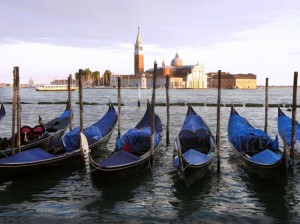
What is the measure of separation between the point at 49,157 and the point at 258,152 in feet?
17.2

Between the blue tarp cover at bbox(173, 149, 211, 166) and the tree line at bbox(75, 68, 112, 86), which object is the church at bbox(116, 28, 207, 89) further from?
the blue tarp cover at bbox(173, 149, 211, 166)

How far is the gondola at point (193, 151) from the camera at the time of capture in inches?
305

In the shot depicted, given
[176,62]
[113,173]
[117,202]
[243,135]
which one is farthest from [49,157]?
[176,62]

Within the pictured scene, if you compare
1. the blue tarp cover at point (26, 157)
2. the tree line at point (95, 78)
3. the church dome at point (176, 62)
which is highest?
the church dome at point (176, 62)

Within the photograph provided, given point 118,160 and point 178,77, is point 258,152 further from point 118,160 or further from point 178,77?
point 178,77

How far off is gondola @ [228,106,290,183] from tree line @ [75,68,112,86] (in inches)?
4140

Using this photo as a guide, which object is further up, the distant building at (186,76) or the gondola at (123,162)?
the distant building at (186,76)

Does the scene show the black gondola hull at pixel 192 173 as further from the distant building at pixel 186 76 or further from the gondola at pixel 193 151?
the distant building at pixel 186 76

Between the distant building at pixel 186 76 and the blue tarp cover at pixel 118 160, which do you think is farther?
the distant building at pixel 186 76

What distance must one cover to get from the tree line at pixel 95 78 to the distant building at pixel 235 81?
121ft

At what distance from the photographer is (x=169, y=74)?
12088cm

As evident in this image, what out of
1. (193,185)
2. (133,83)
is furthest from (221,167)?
(133,83)

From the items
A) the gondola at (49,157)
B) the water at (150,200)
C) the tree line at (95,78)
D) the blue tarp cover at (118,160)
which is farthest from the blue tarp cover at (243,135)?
the tree line at (95,78)

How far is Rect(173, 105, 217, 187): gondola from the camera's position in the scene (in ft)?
25.5
